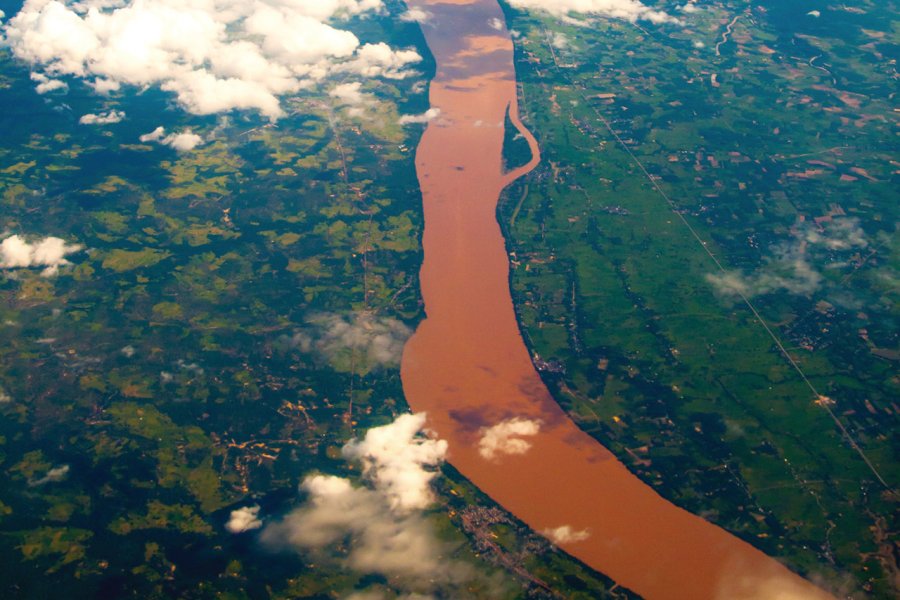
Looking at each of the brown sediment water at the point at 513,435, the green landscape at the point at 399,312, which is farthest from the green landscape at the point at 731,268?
the brown sediment water at the point at 513,435

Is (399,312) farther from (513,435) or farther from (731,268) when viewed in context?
(731,268)

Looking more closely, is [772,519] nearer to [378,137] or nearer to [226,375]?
[226,375]

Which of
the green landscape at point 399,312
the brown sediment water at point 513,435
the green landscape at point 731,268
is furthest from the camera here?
the green landscape at point 731,268

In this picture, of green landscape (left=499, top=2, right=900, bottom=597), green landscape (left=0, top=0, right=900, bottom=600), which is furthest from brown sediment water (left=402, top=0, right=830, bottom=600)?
green landscape (left=499, top=2, right=900, bottom=597)

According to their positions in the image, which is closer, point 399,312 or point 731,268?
point 399,312

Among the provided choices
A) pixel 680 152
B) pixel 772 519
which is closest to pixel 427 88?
pixel 680 152

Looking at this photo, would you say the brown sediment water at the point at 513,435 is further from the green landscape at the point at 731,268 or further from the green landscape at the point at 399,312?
the green landscape at the point at 731,268

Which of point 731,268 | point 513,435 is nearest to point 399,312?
point 513,435

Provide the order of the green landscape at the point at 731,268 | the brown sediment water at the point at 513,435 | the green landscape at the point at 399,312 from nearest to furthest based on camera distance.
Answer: the brown sediment water at the point at 513,435 → the green landscape at the point at 399,312 → the green landscape at the point at 731,268
